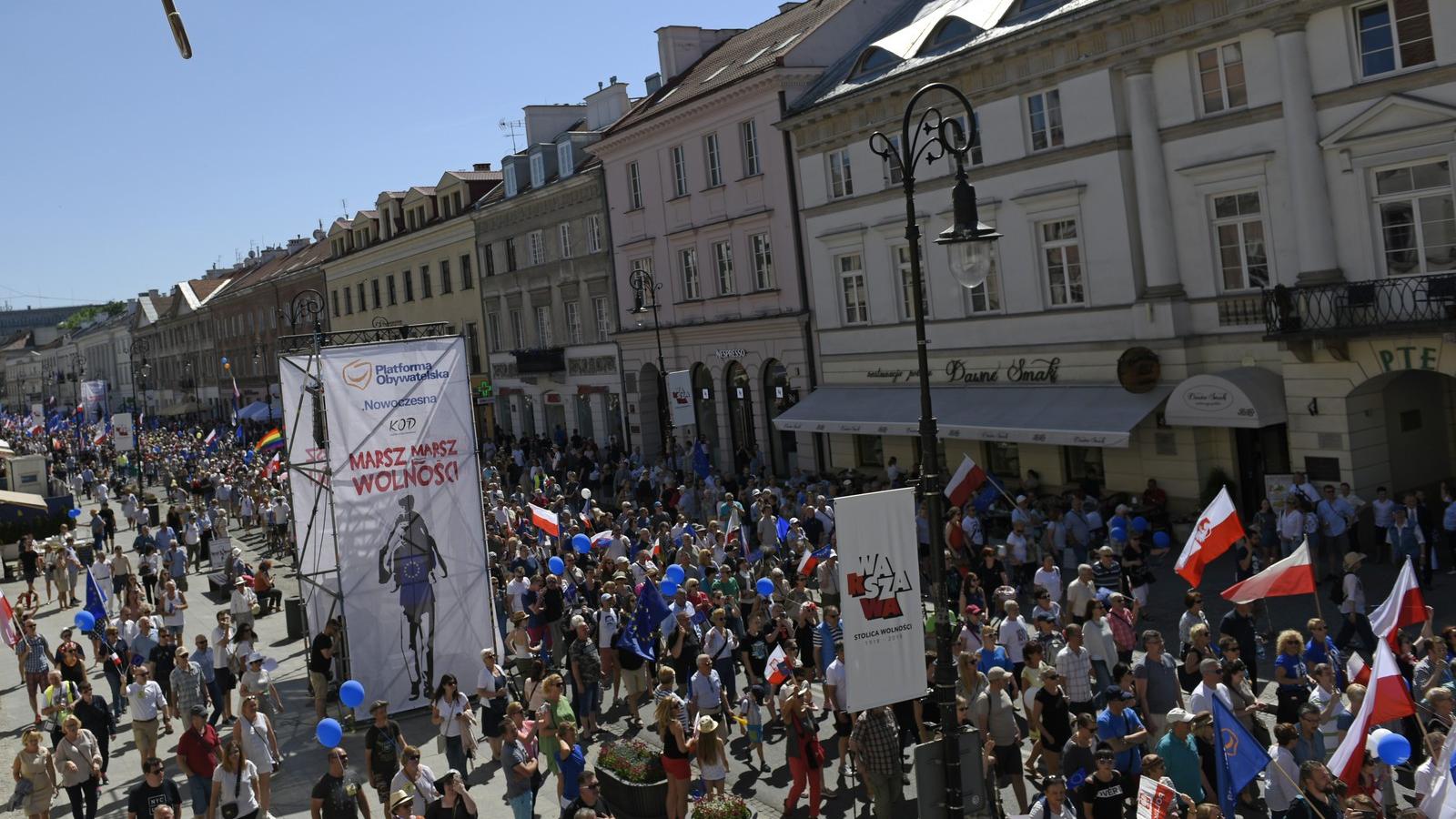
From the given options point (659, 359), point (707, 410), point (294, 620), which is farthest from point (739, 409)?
point (294, 620)

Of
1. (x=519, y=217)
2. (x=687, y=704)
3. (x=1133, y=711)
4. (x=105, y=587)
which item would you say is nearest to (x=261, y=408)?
(x=519, y=217)

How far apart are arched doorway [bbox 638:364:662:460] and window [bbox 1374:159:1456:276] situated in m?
26.2

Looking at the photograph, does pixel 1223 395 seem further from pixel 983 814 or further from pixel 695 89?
pixel 695 89

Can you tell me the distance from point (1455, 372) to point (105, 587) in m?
24.6

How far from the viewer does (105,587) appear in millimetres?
26578

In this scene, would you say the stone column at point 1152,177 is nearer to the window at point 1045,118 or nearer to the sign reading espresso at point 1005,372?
the window at point 1045,118

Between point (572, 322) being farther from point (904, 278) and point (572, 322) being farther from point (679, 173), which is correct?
point (904, 278)

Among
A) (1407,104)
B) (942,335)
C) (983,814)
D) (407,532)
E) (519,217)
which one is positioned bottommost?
(983,814)

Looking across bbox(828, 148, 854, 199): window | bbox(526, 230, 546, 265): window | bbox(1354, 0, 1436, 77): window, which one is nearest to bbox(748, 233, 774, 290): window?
bbox(828, 148, 854, 199): window

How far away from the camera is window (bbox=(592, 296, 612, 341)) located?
46281mm

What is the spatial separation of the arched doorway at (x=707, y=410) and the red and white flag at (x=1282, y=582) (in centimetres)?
2689

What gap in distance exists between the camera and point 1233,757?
1049 cm

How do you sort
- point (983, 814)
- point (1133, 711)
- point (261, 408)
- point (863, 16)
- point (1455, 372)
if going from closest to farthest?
point (983, 814) → point (1133, 711) → point (1455, 372) → point (863, 16) → point (261, 408)

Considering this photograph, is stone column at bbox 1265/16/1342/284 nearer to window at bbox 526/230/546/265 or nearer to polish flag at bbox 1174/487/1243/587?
polish flag at bbox 1174/487/1243/587
